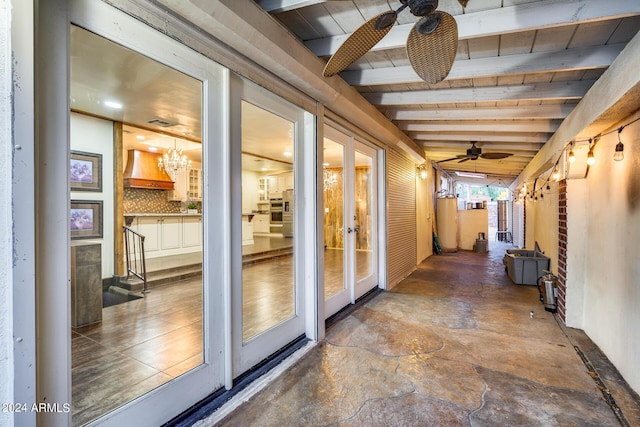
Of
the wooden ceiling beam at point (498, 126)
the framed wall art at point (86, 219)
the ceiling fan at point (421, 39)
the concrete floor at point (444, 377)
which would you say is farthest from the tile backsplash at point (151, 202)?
the ceiling fan at point (421, 39)

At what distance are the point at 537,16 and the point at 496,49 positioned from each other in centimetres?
61

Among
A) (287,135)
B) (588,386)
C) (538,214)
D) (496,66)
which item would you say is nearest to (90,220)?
(287,135)

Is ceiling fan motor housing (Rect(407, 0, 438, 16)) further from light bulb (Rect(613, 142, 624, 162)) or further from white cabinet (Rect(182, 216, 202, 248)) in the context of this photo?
light bulb (Rect(613, 142, 624, 162))

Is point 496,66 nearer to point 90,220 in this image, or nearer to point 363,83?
point 363,83

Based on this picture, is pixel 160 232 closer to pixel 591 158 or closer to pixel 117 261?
pixel 117 261

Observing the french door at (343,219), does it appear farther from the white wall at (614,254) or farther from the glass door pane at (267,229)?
the white wall at (614,254)

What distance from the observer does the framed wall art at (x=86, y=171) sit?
1510 mm

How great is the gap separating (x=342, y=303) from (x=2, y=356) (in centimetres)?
313

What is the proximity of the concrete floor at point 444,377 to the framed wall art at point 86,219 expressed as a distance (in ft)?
4.48

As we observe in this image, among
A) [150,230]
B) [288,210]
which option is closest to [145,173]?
[150,230]

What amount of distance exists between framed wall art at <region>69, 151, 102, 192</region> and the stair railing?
1.81 meters

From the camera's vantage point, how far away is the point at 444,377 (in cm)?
233

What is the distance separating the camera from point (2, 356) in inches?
41.9

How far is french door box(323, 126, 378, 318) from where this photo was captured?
3717 millimetres
